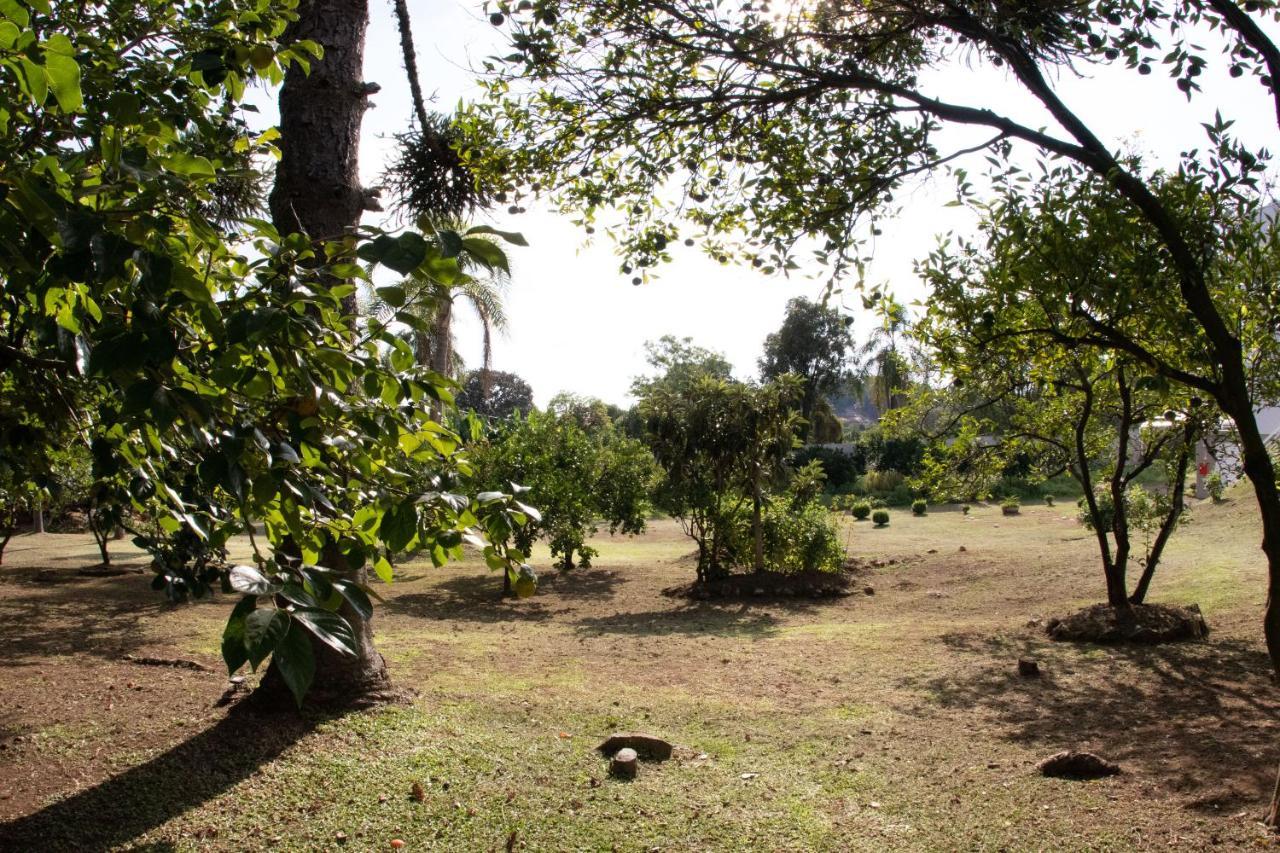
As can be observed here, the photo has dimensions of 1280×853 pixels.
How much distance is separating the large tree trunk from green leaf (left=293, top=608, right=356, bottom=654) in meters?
4.86

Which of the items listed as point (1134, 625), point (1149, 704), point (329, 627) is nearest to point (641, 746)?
point (1149, 704)

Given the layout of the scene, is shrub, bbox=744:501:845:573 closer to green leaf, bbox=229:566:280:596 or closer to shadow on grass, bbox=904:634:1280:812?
shadow on grass, bbox=904:634:1280:812

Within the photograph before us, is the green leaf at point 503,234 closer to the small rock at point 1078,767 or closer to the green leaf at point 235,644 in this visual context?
the green leaf at point 235,644

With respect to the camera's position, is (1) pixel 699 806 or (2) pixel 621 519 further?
(2) pixel 621 519

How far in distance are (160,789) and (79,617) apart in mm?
7000

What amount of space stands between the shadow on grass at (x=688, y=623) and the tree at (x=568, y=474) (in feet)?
9.65

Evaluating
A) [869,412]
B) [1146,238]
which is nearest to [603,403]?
[1146,238]

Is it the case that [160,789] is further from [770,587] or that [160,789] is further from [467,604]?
[770,587]

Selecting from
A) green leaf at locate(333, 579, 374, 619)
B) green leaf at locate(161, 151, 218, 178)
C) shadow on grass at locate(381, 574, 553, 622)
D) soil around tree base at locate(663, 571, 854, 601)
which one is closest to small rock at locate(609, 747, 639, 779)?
green leaf at locate(333, 579, 374, 619)

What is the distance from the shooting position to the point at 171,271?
4.72 feet

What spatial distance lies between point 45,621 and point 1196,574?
541 inches

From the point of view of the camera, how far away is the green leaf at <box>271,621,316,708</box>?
116cm

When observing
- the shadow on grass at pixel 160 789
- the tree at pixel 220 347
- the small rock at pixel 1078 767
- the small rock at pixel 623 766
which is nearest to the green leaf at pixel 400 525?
the tree at pixel 220 347

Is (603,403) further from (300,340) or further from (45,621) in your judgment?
(300,340)
